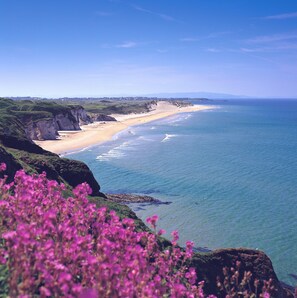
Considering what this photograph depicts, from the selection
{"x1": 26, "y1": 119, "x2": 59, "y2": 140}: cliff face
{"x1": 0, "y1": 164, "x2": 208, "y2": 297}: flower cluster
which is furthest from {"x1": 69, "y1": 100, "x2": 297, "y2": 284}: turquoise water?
{"x1": 0, "y1": 164, "x2": 208, "y2": 297}: flower cluster

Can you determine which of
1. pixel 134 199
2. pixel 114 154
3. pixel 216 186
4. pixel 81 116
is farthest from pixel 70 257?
pixel 81 116

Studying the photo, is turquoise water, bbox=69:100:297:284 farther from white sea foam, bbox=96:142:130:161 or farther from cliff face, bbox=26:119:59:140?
cliff face, bbox=26:119:59:140

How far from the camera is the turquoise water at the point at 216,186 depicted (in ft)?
86.8

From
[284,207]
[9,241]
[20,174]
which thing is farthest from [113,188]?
[9,241]

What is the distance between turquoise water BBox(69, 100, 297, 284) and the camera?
1042 inches

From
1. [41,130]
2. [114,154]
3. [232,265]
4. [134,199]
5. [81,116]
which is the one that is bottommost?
[134,199]

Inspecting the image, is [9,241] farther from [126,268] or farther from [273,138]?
[273,138]

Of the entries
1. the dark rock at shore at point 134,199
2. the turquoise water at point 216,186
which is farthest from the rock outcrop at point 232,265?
the dark rock at shore at point 134,199

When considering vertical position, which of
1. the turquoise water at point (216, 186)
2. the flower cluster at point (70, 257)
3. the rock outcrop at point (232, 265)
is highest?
the flower cluster at point (70, 257)

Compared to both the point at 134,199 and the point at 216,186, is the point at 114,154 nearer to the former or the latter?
the point at 216,186

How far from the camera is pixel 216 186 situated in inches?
1564

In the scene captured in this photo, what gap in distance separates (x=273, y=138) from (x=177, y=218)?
61.5 metres

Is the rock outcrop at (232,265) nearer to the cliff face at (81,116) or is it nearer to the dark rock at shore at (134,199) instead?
the dark rock at shore at (134,199)

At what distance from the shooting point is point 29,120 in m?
68.4
